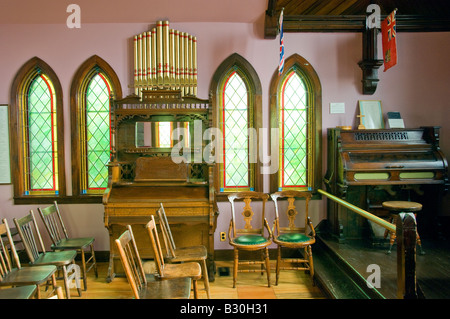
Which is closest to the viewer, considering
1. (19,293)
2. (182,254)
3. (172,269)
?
(19,293)

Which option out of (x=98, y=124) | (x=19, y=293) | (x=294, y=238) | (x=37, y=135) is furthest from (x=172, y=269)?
(x=37, y=135)

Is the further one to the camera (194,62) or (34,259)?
(194,62)

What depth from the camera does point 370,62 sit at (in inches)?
184

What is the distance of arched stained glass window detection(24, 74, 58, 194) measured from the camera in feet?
15.9

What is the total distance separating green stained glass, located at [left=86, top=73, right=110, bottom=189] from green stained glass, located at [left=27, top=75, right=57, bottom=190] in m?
0.53

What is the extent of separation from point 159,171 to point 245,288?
1845 millimetres

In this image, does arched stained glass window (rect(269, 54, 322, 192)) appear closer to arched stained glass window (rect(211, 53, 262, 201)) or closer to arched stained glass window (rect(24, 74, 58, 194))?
arched stained glass window (rect(211, 53, 262, 201))

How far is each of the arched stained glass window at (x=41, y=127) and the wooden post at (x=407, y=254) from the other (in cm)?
451

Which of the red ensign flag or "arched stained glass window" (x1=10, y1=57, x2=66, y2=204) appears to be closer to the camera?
the red ensign flag

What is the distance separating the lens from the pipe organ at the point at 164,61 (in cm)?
461

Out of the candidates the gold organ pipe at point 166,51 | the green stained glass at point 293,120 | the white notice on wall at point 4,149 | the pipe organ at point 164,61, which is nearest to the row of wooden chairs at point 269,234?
the green stained glass at point 293,120

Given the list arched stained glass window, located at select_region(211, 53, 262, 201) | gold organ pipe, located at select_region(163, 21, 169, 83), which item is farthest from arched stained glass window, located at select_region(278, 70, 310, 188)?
gold organ pipe, located at select_region(163, 21, 169, 83)

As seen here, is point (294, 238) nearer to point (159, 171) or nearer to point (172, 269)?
point (172, 269)

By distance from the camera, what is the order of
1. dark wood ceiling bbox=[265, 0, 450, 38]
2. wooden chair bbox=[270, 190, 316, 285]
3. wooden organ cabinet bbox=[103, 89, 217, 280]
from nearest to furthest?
wooden chair bbox=[270, 190, 316, 285]
wooden organ cabinet bbox=[103, 89, 217, 280]
dark wood ceiling bbox=[265, 0, 450, 38]
